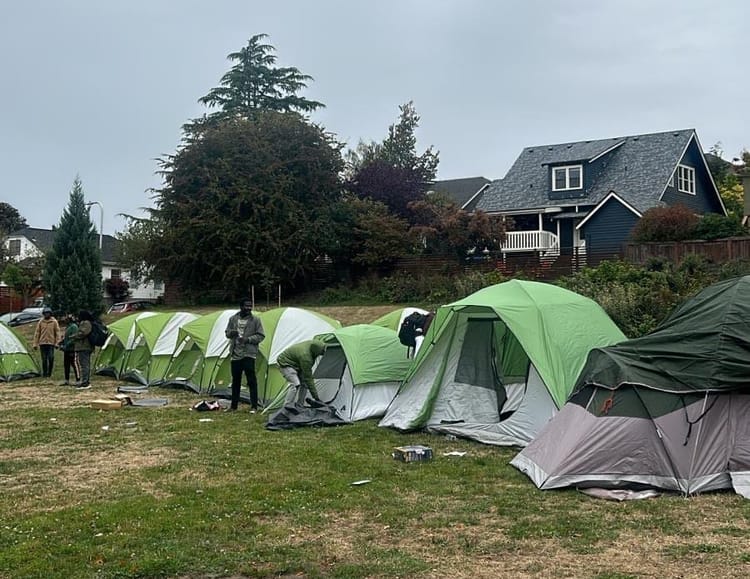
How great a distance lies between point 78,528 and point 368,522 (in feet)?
7.66

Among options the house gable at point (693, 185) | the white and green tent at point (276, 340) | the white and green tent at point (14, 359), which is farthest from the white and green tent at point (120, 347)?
the house gable at point (693, 185)

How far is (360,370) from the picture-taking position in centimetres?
1202

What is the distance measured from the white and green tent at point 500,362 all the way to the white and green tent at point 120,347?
29.1 feet

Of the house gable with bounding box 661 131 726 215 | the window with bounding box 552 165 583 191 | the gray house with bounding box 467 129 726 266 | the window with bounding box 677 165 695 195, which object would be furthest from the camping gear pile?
the window with bounding box 677 165 695 195

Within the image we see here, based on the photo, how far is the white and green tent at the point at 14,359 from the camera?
18297 millimetres

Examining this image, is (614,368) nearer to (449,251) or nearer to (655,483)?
(655,483)

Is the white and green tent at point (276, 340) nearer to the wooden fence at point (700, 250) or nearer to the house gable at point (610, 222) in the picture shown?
the wooden fence at point (700, 250)

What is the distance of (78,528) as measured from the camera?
252 inches

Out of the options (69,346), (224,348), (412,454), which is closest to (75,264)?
(69,346)

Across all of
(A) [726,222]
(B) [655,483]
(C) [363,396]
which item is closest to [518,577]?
(B) [655,483]

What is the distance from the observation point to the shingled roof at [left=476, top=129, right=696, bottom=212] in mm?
33625

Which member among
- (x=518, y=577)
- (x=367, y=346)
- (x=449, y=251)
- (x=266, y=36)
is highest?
(x=266, y=36)

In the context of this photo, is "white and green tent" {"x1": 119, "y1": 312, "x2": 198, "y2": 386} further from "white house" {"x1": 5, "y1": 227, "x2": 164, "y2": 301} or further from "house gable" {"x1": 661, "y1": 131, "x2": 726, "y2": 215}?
"white house" {"x1": 5, "y1": 227, "x2": 164, "y2": 301}

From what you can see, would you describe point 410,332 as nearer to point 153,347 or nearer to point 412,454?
point 412,454
